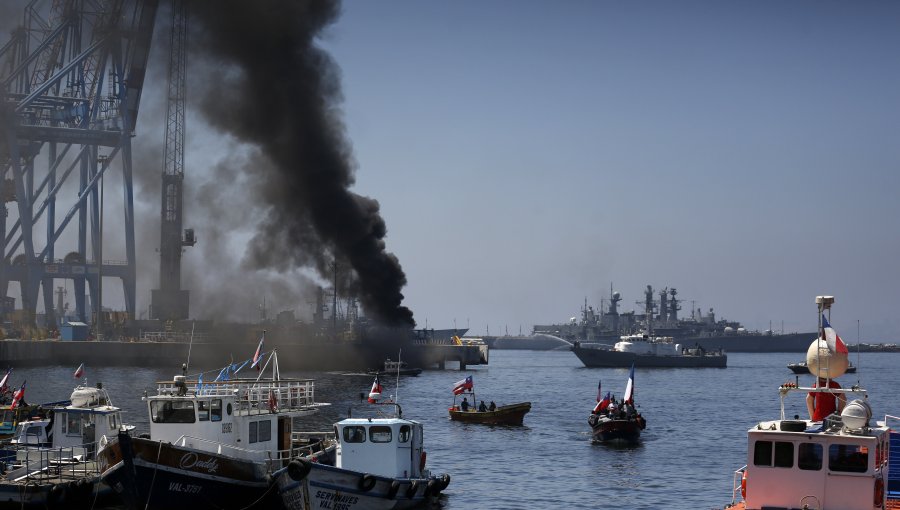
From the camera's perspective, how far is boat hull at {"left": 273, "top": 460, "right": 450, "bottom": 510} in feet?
133

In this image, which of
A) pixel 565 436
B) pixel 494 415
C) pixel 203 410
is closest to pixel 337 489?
pixel 203 410

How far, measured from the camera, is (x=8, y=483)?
135 ft

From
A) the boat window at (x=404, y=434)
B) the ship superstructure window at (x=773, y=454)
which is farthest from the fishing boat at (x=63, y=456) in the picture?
the ship superstructure window at (x=773, y=454)

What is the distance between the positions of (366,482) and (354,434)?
9.71 feet

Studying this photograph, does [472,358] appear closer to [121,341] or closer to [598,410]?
[121,341]

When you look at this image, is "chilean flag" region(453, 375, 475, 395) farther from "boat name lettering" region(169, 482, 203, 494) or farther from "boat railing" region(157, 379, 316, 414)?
"boat name lettering" region(169, 482, 203, 494)

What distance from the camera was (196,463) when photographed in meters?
40.3

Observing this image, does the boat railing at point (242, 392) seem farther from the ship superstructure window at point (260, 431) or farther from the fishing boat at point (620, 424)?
the fishing boat at point (620, 424)

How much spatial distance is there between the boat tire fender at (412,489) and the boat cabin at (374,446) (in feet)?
2.14

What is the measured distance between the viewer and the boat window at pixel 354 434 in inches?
1754

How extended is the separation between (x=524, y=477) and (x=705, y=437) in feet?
82.6

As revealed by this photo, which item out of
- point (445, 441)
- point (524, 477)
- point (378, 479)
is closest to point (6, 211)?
point (445, 441)

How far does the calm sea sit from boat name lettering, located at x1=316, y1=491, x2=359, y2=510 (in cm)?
839

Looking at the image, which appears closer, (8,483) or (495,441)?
(8,483)
